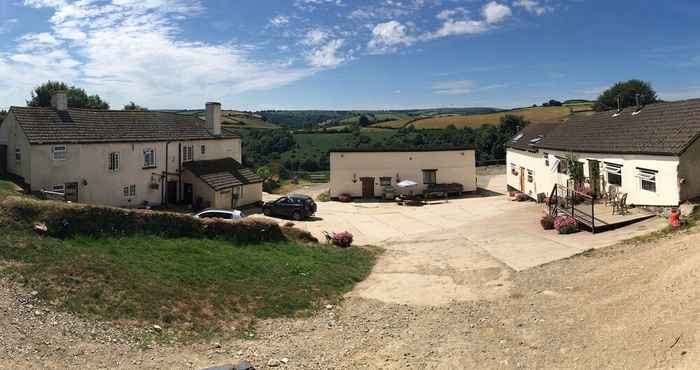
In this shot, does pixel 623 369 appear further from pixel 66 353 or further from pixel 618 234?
pixel 618 234

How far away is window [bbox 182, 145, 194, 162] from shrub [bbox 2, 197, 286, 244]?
19055 mm

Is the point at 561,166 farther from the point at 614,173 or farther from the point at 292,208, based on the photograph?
the point at 292,208

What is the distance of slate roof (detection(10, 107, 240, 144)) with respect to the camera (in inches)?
1070

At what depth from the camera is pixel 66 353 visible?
878 cm

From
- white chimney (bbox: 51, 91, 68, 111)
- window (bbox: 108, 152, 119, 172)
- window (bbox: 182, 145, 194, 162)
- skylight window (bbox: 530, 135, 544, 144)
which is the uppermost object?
white chimney (bbox: 51, 91, 68, 111)

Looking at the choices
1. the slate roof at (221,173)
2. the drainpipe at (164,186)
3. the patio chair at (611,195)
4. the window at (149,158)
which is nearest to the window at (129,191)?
the window at (149,158)

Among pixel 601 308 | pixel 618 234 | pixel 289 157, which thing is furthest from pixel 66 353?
pixel 289 157

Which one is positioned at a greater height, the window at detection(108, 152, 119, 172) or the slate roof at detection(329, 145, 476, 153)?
the slate roof at detection(329, 145, 476, 153)

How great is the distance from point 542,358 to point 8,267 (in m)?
Result: 12.4

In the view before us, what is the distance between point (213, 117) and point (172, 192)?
7981 mm

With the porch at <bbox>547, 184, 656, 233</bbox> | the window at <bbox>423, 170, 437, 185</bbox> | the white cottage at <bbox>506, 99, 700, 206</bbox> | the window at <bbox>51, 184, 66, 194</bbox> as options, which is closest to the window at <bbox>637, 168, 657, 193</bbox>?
the white cottage at <bbox>506, 99, 700, 206</bbox>

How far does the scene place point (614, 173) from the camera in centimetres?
2495

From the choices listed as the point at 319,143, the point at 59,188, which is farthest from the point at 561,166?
the point at 319,143

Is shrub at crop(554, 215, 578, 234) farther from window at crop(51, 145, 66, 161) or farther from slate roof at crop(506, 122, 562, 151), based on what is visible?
window at crop(51, 145, 66, 161)
